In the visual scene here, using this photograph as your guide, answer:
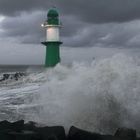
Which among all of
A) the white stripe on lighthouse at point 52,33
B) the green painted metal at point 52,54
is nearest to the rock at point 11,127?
the green painted metal at point 52,54

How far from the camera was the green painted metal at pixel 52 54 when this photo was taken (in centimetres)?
1808

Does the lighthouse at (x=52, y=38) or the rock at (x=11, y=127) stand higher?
the lighthouse at (x=52, y=38)

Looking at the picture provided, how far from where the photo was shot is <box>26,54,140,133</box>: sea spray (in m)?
7.05

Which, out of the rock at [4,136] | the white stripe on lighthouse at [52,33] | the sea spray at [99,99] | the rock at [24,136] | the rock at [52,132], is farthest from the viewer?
the white stripe on lighthouse at [52,33]

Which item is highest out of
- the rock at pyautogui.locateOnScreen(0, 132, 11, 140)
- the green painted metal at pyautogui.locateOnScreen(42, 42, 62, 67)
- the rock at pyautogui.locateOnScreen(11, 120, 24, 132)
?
the green painted metal at pyautogui.locateOnScreen(42, 42, 62, 67)

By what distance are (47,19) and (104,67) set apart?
11216 millimetres

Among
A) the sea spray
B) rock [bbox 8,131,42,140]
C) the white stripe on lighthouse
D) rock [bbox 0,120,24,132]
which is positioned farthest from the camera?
the white stripe on lighthouse

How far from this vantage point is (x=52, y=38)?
18.6 metres

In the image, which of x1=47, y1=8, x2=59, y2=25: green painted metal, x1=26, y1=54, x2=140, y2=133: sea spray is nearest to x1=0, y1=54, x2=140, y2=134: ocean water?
x1=26, y1=54, x2=140, y2=133: sea spray

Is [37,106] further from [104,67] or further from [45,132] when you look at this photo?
[45,132]

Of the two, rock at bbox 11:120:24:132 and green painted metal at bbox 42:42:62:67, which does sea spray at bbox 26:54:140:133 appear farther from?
green painted metal at bbox 42:42:62:67

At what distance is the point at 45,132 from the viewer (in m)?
6.06

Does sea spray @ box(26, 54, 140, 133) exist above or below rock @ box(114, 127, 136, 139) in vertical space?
above

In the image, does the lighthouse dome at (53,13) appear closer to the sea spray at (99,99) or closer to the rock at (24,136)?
the sea spray at (99,99)
